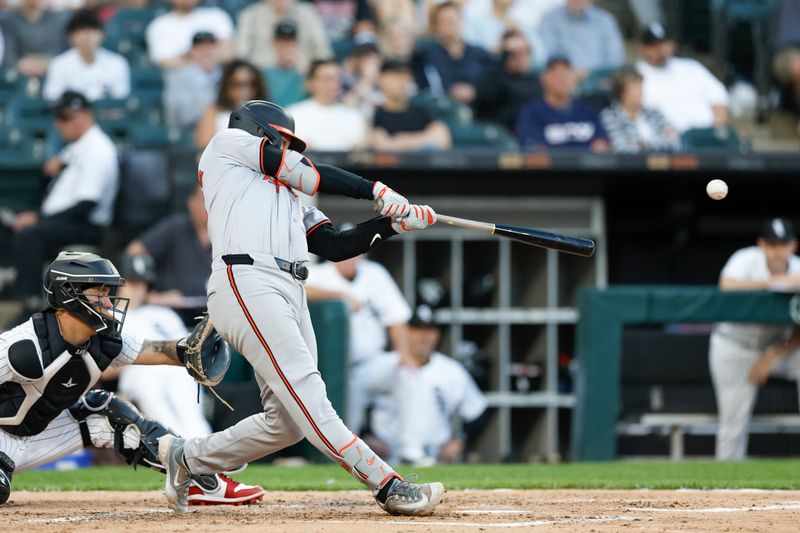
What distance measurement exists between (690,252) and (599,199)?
102 cm

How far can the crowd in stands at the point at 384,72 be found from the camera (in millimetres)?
9438

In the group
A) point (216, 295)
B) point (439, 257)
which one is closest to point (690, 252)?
point (439, 257)

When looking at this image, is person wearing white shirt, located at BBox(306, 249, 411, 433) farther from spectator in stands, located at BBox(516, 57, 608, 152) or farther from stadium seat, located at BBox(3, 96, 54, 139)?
stadium seat, located at BBox(3, 96, 54, 139)

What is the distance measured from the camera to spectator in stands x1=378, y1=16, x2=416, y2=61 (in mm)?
10422

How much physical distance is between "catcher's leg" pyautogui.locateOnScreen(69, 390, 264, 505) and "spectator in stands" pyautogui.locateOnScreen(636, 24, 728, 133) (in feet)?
→ 19.7

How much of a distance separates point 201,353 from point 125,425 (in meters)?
0.50

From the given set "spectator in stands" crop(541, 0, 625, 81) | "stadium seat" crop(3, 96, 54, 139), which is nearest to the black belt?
"stadium seat" crop(3, 96, 54, 139)

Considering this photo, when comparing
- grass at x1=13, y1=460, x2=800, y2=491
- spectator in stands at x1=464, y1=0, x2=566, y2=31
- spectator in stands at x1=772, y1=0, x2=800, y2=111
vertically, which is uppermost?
spectator in stands at x1=464, y1=0, x2=566, y2=31

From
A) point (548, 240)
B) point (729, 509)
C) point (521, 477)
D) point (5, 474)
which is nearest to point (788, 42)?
point (521, 477)

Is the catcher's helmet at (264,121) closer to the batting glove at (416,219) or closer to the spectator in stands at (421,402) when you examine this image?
the batting glove at (416,219)

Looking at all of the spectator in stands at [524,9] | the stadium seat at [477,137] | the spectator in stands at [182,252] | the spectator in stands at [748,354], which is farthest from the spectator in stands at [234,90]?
the spectator in stands at [748,354]

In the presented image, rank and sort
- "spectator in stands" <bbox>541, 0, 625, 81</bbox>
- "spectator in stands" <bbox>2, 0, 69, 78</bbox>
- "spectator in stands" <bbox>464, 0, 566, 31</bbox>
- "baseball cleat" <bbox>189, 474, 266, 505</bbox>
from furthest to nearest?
"spectator in stands" <bbox>464, 0, 566, 31</bbox>
"spectator in stands" <bbox>541, 0, 625, 81</bbox>
"spectator in stands" <bbox>2, 0, 69, 78</bbox>
"baseball cleat" <bbox>189, 474, 266, 505</bbox>

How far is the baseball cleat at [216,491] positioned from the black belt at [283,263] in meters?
0.94

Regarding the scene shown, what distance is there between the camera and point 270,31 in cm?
1046
